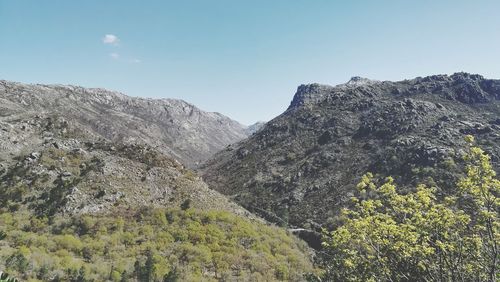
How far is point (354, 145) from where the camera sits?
3853 inches

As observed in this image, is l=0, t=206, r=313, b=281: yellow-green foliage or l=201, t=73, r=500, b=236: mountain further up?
l=201, t=73, r=500, b=236: mountain

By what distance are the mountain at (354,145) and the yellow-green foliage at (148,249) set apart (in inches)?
1063

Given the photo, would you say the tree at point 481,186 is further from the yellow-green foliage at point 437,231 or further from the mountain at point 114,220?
the mountain at point 114,220

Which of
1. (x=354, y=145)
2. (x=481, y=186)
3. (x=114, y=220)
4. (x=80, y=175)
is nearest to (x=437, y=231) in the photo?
(x=481, y=186)

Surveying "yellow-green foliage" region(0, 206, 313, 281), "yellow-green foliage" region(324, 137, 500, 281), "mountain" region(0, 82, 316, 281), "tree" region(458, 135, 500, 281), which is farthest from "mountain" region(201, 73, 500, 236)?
"tree" region(458, 135, 500, 281)

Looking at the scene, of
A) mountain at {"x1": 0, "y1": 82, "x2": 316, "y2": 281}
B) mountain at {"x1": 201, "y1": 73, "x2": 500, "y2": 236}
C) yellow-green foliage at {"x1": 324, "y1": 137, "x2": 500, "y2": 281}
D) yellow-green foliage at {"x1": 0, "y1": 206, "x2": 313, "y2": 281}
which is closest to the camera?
yellow-green foliage at {"x1": 324, "y1": 137, "x2": 500, "y2": 281}

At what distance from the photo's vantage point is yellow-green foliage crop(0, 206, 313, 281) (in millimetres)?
27109

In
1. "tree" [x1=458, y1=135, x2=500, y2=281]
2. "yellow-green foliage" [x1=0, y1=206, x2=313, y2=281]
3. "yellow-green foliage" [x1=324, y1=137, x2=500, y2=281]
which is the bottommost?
"yellow-green foliage" [x1=0, y1=206, x2=313, y2=281]

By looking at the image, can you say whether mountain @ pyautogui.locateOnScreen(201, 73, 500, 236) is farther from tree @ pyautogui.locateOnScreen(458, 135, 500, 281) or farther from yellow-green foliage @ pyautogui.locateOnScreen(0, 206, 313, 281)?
tree @ pyautogui.locateOnScreen(458, 135, 500, 281)

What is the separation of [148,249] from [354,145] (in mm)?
73743

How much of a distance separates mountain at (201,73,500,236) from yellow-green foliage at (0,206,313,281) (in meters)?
27.0

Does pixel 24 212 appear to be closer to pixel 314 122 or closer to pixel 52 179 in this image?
pixel 52 179

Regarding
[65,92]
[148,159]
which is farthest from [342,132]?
[65,92]

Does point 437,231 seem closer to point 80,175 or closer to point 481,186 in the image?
point 481,186
